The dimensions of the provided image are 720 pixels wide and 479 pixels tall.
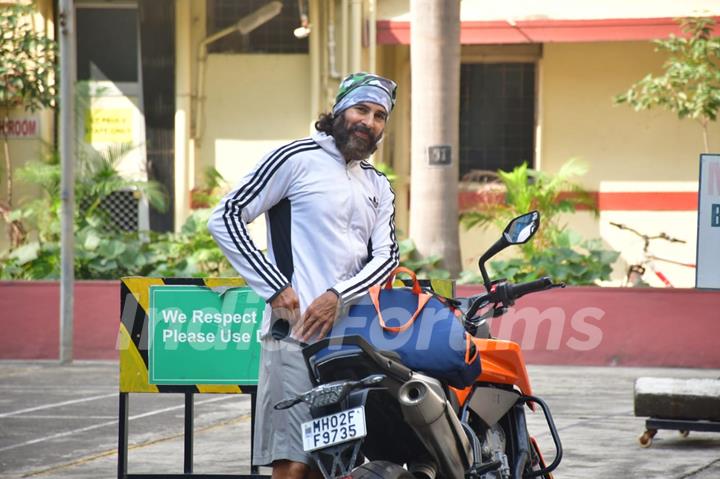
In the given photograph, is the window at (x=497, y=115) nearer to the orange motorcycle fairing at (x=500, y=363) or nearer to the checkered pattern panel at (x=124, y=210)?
the checkered pattern panel at (x=124, y=210)

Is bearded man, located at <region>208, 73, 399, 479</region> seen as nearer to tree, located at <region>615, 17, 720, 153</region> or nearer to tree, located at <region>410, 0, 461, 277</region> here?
tree, located at <region>410, 0, 461, 277</region>

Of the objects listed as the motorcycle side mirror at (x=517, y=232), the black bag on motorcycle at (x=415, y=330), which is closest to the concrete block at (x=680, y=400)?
the motorcycle side mirror at (x=517, y=232)

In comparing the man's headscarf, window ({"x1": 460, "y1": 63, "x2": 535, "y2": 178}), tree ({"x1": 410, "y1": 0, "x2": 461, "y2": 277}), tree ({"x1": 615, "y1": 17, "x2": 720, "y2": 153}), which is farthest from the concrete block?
window ({"x1": 460, "y1": 63, "x2": 535, "y2": 178})

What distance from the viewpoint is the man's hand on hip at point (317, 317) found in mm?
5109

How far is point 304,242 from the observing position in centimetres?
528

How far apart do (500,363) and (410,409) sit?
1252 millimetres

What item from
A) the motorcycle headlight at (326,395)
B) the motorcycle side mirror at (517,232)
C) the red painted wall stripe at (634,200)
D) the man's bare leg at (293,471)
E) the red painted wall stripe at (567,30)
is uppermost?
Result: the red painted wall stripe at (567,30)

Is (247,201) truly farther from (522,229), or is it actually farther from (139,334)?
(139,334)

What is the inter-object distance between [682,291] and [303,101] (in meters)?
6.69

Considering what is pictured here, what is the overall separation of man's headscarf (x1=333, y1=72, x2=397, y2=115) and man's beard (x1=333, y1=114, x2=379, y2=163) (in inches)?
2.3

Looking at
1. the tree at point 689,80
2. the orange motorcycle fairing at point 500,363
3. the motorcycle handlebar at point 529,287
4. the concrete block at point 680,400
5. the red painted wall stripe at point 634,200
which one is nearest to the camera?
the motorcycle handlebar at point 529,287

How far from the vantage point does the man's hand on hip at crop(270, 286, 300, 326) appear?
5.11 metres

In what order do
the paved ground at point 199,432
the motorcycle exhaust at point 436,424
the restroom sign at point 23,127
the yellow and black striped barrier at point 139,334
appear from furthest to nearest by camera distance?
the restroom sign at point 23,127
the paved ground at point 199,432
the yellow and black striped barrier at point 139,334
the motorcycle exhaust at point 436,424

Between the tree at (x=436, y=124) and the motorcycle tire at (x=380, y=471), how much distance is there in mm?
11525
